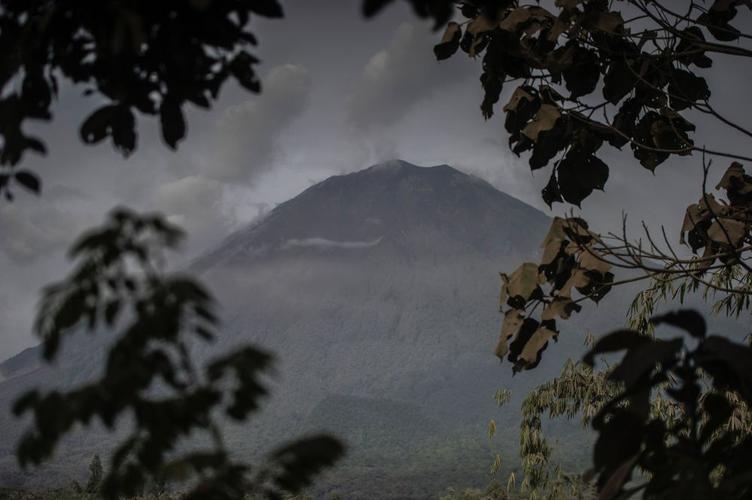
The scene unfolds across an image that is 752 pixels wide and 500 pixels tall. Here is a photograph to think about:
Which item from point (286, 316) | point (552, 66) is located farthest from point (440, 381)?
point (552, 66)

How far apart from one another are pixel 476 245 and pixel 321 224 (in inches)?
1211

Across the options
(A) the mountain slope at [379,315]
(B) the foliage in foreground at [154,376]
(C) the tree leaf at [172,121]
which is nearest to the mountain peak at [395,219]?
(A) the mountain slope at [379,315]

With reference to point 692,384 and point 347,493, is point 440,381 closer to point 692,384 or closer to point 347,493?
point 347,493

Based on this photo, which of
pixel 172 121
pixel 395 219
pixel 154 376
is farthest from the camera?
pixel 395 219

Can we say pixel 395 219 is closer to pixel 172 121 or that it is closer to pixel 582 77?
pixel 582 77

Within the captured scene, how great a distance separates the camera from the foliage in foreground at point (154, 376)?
33.1 inches

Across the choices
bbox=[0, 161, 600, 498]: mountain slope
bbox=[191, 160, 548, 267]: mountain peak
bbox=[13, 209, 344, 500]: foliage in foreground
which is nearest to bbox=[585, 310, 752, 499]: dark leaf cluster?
bbox=[13, 209, 344, 500]: foliage in foreground

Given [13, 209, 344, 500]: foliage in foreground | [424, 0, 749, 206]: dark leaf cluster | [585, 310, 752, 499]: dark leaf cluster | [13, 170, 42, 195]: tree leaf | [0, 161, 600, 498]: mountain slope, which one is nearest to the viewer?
[13, 209, 344, 500]: foliage in foreground

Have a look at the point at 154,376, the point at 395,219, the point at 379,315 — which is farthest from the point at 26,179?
the point at 395,219

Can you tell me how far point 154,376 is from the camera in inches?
35.2

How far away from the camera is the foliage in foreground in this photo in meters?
0.84

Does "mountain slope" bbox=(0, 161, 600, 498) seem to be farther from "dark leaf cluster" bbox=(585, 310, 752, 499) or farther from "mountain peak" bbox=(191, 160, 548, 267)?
"dark leaf cluster" bbox=(585, 310, 752, 499)

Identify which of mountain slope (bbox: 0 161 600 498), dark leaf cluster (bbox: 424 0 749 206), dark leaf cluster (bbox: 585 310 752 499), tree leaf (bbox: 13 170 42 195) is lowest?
dark leaf cluster (bbox: 585 310 752 499)

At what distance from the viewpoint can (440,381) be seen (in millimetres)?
104688
